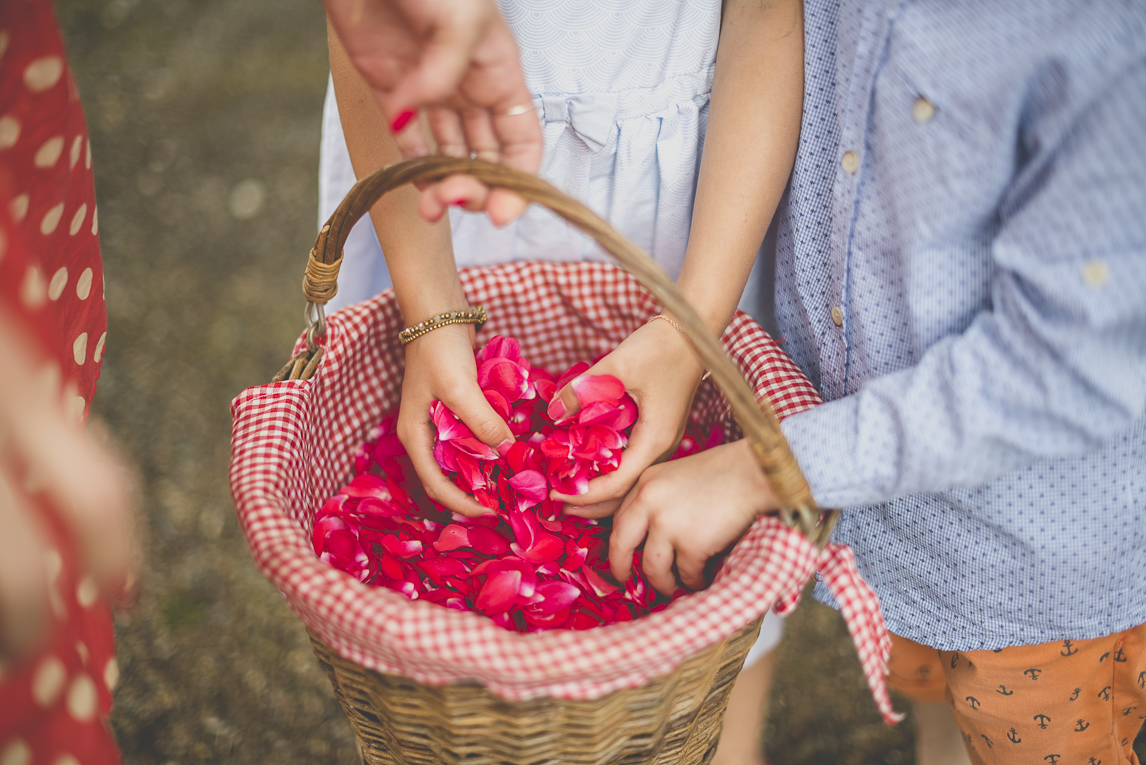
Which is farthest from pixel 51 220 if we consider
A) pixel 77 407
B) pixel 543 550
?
pixel 543 550

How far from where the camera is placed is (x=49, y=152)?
22.0 inches

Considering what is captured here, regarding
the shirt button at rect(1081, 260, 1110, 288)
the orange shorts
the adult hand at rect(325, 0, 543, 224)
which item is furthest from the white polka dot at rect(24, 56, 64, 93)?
the orange shorts

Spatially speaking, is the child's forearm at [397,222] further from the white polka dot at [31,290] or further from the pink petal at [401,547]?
the white polka dot at [31,290]

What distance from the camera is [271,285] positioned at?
202 cm

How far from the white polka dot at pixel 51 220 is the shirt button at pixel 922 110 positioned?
0.72m

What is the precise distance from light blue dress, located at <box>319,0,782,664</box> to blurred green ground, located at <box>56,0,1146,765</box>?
852 mm

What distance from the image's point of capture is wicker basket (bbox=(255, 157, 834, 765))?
0.56 m

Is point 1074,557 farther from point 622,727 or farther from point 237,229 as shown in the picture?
point 237,229

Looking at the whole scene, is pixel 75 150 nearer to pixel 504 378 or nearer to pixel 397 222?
pixel 397 222

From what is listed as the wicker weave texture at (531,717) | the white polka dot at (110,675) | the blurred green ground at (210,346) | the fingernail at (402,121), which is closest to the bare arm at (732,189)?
the wicker weave texture at (531,717)

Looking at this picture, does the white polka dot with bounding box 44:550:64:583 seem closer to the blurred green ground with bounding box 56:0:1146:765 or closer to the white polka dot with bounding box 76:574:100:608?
the white polka dot with bounding box 76:574:100:608

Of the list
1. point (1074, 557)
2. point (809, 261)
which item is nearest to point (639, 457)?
point (809, 261)

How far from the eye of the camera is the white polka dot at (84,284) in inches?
Answer: 24.8

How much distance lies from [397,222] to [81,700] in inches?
22.6
